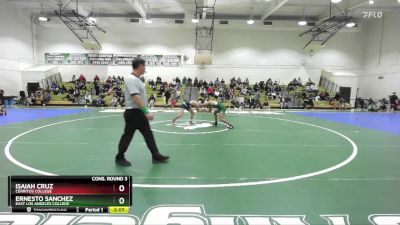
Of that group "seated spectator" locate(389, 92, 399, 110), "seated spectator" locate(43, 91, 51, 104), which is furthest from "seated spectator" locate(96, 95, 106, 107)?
"seated spectator" locate(389, 92, 399, 110)

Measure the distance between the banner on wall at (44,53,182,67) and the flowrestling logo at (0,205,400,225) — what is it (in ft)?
90.8

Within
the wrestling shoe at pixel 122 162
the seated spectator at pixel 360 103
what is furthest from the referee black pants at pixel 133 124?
the seated spectator at pixel 360 103

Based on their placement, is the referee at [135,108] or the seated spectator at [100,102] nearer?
the referee at [135,108]

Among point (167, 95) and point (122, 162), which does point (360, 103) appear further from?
point (122, 162)

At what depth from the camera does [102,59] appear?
30.0 metres

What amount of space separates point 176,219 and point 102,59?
2944 cm

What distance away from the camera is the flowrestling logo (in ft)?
10.3

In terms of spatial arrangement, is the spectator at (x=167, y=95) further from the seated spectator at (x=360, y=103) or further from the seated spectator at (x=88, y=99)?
the seated spectator at (x=360, y=103)

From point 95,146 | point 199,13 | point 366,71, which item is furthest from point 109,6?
point 366,71

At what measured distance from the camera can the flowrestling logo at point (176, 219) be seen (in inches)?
124

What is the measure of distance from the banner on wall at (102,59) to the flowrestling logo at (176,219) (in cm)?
2768

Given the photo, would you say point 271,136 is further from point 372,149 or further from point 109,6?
point 109,6
